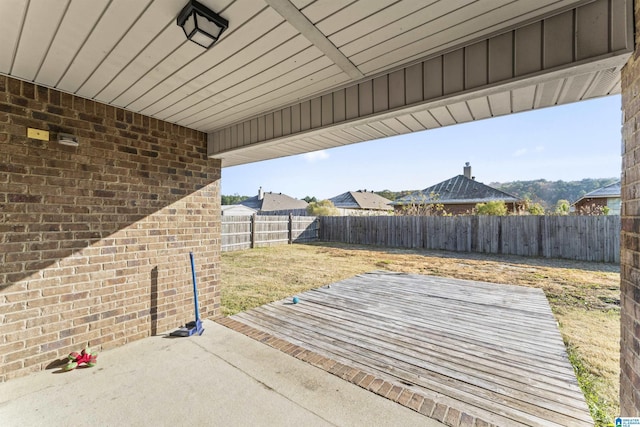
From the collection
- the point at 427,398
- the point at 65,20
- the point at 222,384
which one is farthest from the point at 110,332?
the point at 427,398

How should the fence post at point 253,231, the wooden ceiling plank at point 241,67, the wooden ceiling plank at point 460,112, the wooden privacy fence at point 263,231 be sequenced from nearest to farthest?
the wooden ceiling plank at point 241,67
the wooden ceiling plank at point 460,112
the wooden privacy fence at point 263,231
the fence post at point 253,231

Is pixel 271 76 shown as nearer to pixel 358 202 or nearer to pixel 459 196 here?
pixel 459 196

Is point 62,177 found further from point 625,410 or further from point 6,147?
point 625,410

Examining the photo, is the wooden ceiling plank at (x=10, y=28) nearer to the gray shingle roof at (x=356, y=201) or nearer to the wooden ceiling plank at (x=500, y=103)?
the wooden ceiling plank at (x=500, y=103)

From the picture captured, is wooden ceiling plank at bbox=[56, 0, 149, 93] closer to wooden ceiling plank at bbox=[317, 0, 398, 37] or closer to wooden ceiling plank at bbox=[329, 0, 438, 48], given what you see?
wooden ceiling plank at bbox=[317, 0, 398, 37]

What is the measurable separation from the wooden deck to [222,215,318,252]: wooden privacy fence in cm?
724

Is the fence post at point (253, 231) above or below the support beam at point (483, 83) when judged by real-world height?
below

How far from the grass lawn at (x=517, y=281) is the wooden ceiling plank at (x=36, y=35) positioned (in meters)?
3.37

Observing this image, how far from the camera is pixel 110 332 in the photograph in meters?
2.93

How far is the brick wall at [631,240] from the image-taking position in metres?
1.31

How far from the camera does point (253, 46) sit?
181 cm

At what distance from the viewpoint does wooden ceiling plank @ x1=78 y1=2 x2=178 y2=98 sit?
1.49 m

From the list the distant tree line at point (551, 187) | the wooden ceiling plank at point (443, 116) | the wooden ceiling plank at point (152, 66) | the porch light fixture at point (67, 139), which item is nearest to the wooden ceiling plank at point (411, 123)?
the wooden ceiling plank at point (443, 116)

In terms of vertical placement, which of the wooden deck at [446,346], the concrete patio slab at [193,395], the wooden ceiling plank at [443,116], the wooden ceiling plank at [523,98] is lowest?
the wooden deck at [446,346]
